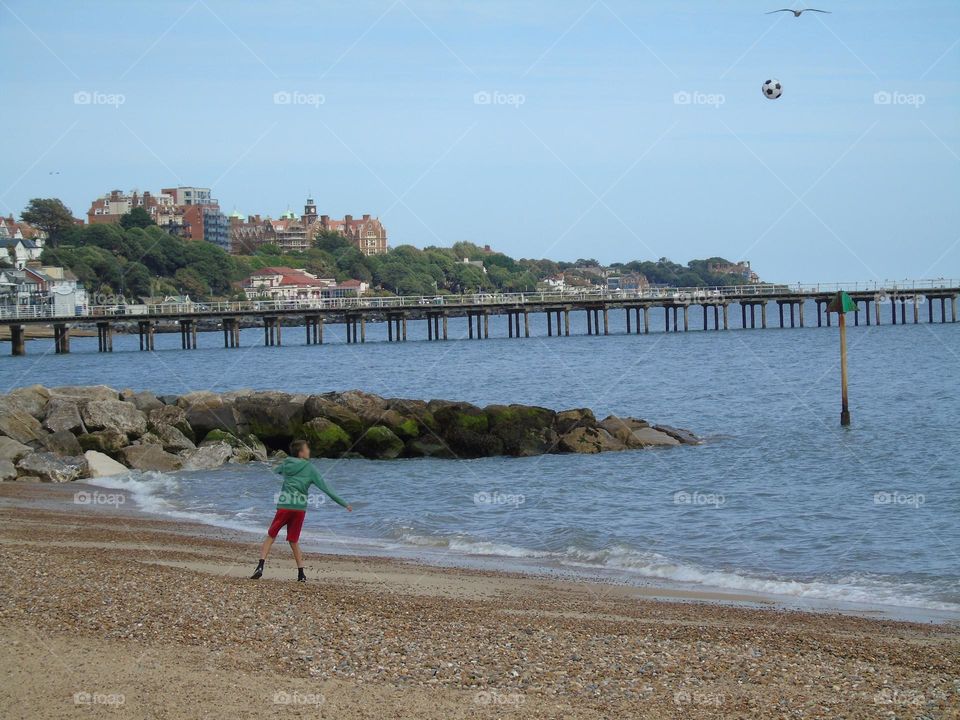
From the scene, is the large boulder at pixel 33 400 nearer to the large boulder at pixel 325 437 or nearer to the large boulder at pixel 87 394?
the large boulder at pixel 87 394

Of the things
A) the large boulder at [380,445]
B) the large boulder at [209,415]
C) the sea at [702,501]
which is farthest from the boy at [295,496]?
the large boulder at [209,415]

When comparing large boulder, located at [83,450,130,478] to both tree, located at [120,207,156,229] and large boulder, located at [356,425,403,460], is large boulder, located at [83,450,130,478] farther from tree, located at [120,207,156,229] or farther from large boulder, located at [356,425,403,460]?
tree, located at [120,207,156,229]

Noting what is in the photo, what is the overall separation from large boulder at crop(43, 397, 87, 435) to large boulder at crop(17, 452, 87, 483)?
8.53 feet

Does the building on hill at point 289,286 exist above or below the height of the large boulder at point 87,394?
above

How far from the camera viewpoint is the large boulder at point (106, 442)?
79.0 ft

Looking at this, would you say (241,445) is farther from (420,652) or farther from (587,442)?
(420,652)

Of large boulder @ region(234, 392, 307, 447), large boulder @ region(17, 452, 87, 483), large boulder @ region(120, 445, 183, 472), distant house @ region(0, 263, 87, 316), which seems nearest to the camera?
large boulder @ region(17, 452, 87, 483)

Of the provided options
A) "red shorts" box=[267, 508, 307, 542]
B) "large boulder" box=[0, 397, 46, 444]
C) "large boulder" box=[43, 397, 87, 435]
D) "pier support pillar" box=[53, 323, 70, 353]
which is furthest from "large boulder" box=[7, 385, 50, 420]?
"pier support pillar" box=[53, 323, 70, 353]

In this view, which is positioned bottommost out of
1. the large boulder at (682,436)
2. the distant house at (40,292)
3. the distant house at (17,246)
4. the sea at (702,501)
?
the sea at (702,501)

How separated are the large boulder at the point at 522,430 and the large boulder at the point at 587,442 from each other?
262 mm

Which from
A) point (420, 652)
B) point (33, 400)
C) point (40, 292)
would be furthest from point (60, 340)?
point (420, 652)

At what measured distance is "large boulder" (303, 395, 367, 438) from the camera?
26.5 meters

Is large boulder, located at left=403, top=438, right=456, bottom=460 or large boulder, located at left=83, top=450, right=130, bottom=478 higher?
large boulder, located at left=83, top=450, right=130, bottom=478

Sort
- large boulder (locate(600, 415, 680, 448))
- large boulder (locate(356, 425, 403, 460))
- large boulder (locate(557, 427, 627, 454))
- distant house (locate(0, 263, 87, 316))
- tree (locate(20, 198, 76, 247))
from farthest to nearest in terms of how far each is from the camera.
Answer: tree (locate(20, 198, 76, 247)), distant house (locate(0, 263, 87, 316)), large boulder (locate(600, 415, 680, 448)), large boulder (locate(557, 427, 627, 454)), large boulder (locate(356, 425, 403, 460))
